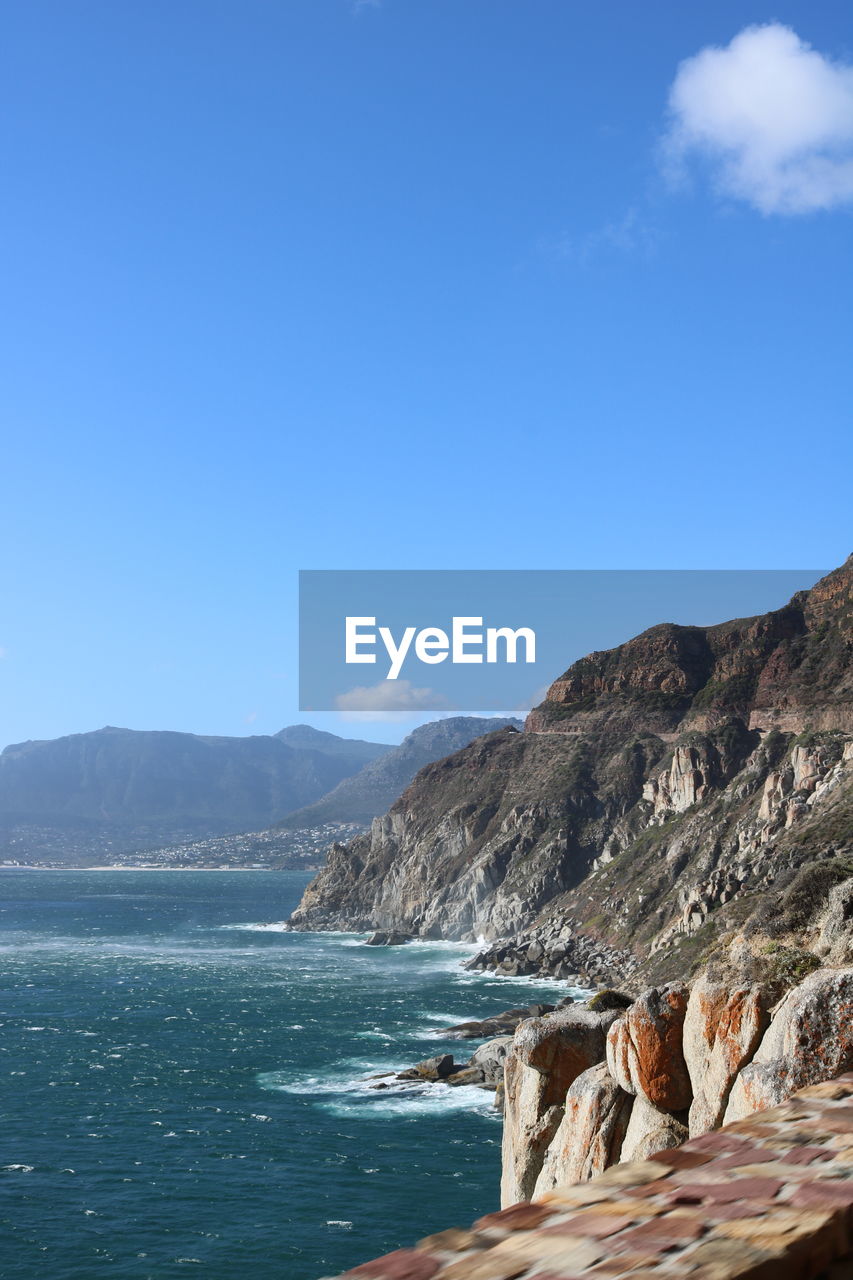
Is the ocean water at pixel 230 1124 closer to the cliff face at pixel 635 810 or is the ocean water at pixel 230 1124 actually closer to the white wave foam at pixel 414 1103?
the white wave foam at pixel 414 1103

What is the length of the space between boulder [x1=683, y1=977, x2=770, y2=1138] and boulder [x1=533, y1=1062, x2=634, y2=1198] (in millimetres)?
2171

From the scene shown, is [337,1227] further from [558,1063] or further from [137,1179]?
[558,1063]

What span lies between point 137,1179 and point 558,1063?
101 ft

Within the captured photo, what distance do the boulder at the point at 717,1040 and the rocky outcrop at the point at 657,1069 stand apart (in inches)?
0.8

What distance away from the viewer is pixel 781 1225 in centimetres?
448

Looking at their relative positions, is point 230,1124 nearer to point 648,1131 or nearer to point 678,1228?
point 648,1131

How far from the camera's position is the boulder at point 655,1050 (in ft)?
64.1

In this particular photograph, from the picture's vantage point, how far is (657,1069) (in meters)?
19.8

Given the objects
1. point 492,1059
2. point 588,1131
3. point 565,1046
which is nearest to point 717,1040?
point 588,1131

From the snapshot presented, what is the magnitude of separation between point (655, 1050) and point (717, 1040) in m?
1.61

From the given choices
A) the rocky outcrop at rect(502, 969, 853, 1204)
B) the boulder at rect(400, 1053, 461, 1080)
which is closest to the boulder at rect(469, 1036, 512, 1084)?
the boulder at rect(400, 1053, 461, 1080)

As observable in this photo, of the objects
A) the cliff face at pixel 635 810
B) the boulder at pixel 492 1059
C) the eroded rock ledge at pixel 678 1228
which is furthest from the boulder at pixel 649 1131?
the cliff face at pixel 635 810

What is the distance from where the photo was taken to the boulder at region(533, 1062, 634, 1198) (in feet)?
67.2

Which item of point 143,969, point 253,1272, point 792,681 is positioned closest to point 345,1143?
point 253,1272
